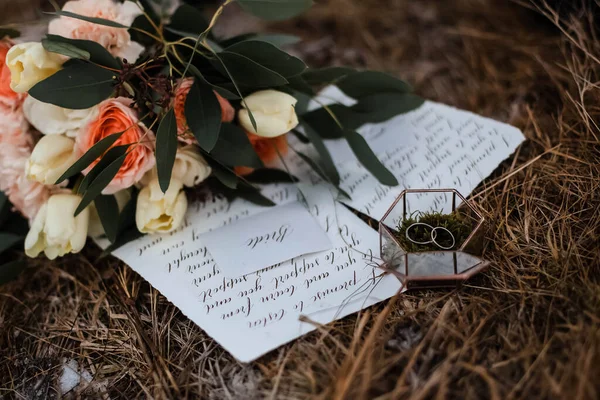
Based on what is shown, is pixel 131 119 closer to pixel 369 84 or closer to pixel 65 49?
pixel 65 49

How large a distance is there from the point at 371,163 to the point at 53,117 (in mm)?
491

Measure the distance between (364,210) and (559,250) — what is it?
0.95ft

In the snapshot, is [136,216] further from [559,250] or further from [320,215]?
[559,250]

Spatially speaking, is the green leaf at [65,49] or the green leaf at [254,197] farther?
the green leaf at [254,197]

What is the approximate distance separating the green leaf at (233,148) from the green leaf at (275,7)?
0.18 meters

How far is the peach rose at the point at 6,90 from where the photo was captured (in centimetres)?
75

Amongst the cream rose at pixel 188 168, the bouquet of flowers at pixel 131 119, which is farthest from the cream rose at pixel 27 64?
the cream rose at pixel 188 168

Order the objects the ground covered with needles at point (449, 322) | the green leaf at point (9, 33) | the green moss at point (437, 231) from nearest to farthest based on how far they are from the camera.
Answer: the ground covered with needles at point (449, 322), the green moss at point (437, 231), the green leaf at point (9, 33)

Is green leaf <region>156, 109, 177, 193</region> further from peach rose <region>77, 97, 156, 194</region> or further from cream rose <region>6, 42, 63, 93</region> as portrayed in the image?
cream rose <region>6, 42, 63, 93</region>

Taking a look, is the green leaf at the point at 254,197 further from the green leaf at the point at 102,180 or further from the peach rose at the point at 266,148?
the green leaf at the point at 102,180

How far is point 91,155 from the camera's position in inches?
27.4

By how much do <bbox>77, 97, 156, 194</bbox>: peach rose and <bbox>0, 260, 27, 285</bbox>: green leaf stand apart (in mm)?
218

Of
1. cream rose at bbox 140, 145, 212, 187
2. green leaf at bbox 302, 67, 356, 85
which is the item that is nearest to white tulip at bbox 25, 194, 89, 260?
cream rose at bbox 140, 145, 212, 187

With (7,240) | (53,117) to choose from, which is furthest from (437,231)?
(7,240)
